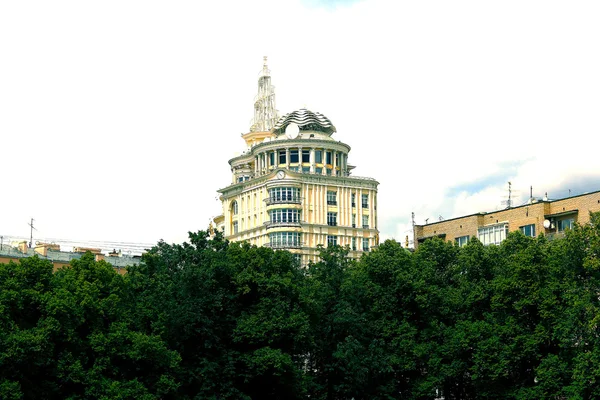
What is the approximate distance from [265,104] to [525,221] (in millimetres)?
76603

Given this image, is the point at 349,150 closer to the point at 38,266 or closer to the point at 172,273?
the point at 172,273

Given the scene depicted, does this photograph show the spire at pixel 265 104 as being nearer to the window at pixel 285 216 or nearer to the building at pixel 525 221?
the window at pixel 285 216

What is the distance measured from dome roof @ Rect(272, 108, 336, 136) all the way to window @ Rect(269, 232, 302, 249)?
19.6 m

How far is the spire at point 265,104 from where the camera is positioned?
174m

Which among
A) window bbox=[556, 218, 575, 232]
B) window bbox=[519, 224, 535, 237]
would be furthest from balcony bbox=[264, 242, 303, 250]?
window bbox=[556, 218, 575, 232]

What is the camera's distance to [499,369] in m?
76.9

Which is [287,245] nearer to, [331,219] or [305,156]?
[331,219]

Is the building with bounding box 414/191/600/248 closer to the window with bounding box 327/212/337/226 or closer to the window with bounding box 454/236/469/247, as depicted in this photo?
the window with bounding box 454/236/469/247

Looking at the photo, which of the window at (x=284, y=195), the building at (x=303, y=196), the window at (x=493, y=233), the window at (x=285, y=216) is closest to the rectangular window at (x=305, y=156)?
the building at (x=303, y=196)

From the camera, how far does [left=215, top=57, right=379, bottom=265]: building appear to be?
146875 millimetres

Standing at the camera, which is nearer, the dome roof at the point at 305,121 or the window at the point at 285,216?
the window at the point at 285,216

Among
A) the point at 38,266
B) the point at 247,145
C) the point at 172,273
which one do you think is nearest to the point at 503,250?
the point at 172,273

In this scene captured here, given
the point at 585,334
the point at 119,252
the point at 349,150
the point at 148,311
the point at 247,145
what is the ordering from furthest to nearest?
the point at 247,145 < the point at 349,150 < the point at 119,252 < the point at 148,311 < the point at 585,334

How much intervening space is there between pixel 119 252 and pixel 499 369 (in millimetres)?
81907
